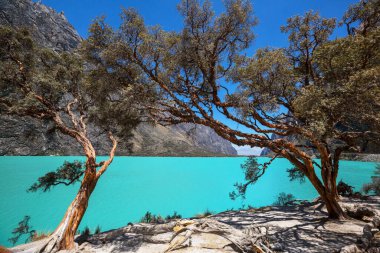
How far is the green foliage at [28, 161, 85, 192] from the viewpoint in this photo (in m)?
8.27

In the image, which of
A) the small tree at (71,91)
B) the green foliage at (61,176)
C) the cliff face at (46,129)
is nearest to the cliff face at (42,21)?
the cliff face at (46,129)

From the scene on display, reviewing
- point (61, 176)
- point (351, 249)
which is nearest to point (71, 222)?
point (61, 176)

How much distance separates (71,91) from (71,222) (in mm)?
6066

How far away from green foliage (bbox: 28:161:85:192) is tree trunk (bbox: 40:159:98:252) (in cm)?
144

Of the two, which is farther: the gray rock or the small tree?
the small tree

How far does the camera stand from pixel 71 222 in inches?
258

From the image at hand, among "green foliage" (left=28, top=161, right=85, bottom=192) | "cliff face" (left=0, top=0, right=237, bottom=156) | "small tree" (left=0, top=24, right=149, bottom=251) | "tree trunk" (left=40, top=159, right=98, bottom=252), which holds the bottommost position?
"tree trunk" (left=40, top=159, right=98, bottom=252)

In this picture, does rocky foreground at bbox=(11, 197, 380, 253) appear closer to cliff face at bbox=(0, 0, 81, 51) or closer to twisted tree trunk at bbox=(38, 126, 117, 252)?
twisted tree trunk at bbox=(38, 126, 117, 252)

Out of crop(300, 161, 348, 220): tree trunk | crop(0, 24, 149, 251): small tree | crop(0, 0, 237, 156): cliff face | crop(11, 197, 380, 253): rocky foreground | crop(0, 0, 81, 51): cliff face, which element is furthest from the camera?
crop(0, 0, 81, 51): cliff face

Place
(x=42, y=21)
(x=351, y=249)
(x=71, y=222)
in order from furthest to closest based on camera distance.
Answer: (x=42, y=21), (x=71, y=222), (x=351, y=249)

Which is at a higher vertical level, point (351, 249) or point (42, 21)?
point (42, 21)

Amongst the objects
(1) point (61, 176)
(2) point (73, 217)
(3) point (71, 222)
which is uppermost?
(1) point (61, 176)

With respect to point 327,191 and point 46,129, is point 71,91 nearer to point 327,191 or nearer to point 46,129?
point 327,191

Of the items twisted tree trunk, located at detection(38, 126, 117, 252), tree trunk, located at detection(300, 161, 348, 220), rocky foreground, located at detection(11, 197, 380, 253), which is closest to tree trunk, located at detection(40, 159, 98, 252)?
twisted tree trunk, located at detection(38, 126, 117, 252)
